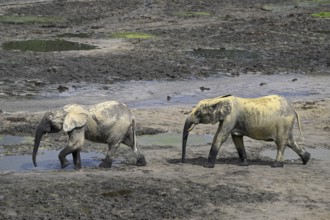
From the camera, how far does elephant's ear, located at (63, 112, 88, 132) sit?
14914mm

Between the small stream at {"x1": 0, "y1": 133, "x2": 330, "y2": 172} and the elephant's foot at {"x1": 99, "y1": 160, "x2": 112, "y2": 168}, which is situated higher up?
the elephant's foot at {"x1": 99, "y1": 160, "x2": 112, "y2": 168}

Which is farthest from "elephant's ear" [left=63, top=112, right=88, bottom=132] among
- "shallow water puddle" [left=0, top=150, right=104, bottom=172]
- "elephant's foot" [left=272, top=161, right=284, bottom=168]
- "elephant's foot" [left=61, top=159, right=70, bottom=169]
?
"elephant's foot" [left=272, top=161, right=284, bottom=168]

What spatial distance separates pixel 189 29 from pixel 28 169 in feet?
74.9

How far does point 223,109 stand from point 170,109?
579 centimetres

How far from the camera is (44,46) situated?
31.5m

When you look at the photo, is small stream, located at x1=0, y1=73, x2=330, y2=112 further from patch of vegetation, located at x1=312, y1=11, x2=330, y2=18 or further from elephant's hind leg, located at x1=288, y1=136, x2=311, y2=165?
patch of vegetation, located at x1=312, y1=11, x2=330, y2=18

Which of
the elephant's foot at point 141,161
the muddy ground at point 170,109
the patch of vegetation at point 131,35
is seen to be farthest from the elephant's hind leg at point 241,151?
the patch of vegetation at point 131,35

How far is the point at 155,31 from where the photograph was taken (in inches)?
1438

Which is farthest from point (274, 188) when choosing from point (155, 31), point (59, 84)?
point (155, 31)

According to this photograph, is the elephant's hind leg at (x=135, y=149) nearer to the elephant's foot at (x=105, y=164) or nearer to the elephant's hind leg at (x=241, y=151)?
the elephant's foot at (x=105, y=164)

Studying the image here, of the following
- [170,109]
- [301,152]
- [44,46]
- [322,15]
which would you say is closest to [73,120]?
[301,152]

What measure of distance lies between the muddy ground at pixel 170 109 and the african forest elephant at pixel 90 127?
382 mm

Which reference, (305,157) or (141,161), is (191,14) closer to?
(305,157)

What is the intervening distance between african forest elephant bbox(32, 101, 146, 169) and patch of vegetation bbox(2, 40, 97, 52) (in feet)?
50.1
